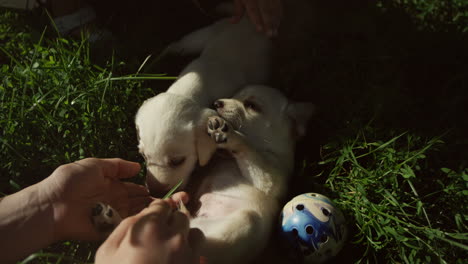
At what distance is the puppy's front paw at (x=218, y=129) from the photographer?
238 centimetres

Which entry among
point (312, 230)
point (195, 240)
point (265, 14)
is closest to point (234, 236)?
point (195, 240)

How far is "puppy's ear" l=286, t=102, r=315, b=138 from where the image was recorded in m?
2.75

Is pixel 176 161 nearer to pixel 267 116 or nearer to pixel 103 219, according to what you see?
pixel 103 219

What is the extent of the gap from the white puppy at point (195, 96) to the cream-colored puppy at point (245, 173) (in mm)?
144

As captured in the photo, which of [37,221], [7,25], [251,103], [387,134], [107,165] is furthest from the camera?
[7,25]

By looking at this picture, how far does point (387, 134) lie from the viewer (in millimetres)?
2547

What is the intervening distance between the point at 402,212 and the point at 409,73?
4.42 feet

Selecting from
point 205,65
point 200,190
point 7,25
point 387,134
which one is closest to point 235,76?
point 205,65

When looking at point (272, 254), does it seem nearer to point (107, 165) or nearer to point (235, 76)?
point (107, 165)

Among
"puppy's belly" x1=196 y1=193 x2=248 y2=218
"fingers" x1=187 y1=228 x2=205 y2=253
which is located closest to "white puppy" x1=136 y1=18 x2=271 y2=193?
"puppy's belly" x1=196 y1=193 x2=248 y2=218

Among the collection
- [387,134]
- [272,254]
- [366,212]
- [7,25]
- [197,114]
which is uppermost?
[7,25]

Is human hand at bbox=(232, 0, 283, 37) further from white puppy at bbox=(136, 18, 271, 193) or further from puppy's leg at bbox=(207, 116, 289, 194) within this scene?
puppy's leg at bbox=(207, 116, 289, 194)

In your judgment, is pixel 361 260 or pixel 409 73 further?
pixel 409 73

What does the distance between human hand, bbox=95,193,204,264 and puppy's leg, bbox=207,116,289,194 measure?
28.9 inches
